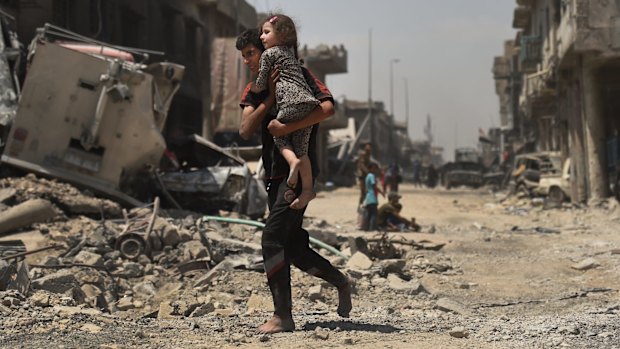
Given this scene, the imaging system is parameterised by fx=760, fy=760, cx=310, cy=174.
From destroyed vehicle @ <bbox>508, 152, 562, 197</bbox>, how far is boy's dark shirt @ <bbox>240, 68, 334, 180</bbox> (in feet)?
69.4

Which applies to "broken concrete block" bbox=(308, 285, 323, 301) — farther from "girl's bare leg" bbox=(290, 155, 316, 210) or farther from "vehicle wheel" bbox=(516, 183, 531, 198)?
"vehicle wheel" bbox=(516, 183, 531, 198)

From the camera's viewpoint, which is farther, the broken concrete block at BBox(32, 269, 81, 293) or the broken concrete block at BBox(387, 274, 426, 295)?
the broken concrete block at BBox(387, 274, 426, 295)

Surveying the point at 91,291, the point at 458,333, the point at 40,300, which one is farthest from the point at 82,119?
the point at 458,333

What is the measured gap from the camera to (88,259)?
23.6ft

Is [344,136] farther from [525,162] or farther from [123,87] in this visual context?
[123,87]

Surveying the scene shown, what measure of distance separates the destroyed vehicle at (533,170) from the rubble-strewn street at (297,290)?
11.9m

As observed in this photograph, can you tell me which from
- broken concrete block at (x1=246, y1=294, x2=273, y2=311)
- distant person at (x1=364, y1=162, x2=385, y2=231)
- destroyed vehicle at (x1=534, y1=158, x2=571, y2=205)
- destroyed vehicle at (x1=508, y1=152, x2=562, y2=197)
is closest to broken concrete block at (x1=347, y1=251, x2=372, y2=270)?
broken concrete block at (x1=246, y1=294, x2=273, y2=311)

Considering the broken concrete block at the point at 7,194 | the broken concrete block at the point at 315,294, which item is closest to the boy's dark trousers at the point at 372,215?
the broken concrete block at the point at 7,194

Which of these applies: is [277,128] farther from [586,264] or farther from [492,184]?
[492,184]

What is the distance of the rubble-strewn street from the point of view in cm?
391

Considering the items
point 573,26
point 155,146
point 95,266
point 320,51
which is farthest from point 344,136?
point 95,266

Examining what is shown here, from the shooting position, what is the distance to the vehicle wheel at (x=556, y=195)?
881 inches

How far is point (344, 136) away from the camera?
5334 centimetres

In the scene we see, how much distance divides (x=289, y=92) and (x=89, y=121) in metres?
8.24
